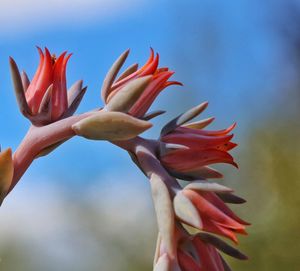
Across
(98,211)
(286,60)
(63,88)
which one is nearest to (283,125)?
(286,60)

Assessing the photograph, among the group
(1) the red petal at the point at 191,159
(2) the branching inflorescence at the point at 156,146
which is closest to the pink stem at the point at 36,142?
(2) the branching inflorescence at the point at 156,146

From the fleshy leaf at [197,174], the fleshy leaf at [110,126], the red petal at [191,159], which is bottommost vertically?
the fleshy leaf at [197,174]

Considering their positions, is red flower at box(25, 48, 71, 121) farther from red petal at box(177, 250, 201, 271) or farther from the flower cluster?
red petal at box(177, 250, 201, 271)

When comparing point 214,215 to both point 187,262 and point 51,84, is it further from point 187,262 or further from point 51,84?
point 51,84

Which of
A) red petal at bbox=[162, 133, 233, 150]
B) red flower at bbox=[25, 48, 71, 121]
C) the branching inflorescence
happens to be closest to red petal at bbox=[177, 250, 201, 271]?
the branching inflorescence

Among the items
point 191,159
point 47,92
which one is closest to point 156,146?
point 191,159

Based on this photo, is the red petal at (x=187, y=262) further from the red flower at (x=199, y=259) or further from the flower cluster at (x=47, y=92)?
the flower cluster at (x=47, y=92)

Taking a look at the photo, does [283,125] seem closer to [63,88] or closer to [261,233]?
[261,233]
